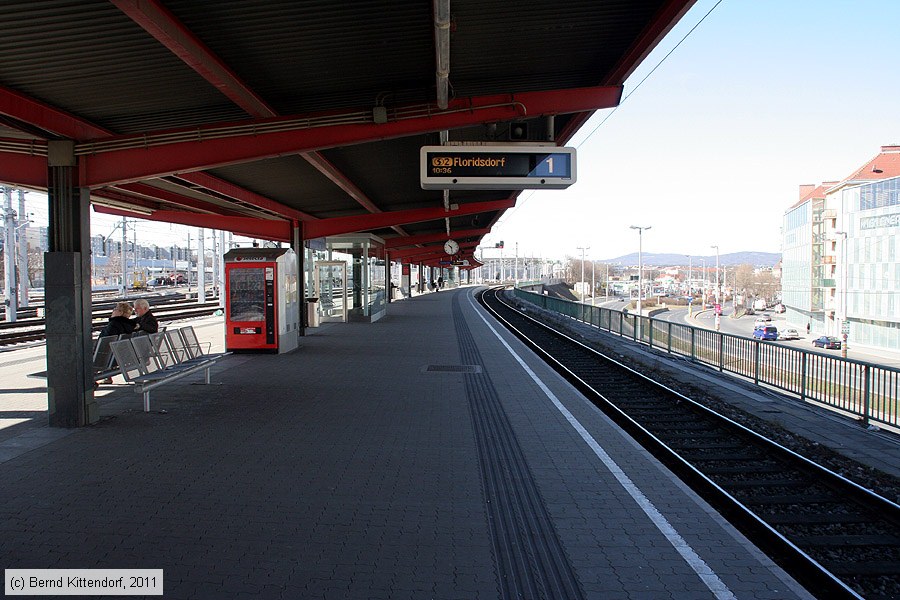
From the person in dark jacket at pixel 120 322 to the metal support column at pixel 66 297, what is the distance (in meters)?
2.03

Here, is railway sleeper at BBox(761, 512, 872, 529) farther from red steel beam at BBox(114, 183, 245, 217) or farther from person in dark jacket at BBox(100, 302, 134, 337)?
red steel beam at BBox(114, 183, 245, 217)

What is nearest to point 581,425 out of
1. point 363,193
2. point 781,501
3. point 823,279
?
point 781,501

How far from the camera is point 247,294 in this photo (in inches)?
569

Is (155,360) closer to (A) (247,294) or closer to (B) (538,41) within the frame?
(A) (247,294)

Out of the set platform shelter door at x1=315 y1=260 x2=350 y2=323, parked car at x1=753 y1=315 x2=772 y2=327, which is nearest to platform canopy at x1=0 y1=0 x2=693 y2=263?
platform shelter door at x1=315 y1=260 x2=350 y2=323

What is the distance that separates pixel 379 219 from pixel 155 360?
1252 cm

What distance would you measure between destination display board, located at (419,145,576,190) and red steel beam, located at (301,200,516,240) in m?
12.6

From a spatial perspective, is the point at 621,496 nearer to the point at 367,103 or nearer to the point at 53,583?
the point at 53,583

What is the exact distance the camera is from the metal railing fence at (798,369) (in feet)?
30.1

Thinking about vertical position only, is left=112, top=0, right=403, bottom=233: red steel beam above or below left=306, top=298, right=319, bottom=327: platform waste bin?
above

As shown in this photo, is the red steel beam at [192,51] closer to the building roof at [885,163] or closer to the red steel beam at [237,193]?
the red steel beam at [237,193]

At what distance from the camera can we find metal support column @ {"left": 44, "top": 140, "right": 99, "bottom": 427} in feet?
25.8

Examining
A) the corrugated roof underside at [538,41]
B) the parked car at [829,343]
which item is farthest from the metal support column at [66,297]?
the parked car at [829,343]

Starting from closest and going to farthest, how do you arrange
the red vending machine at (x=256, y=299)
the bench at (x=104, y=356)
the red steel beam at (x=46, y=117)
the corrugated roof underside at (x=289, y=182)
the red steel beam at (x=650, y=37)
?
the red steel beam at (x=650, y=37)
the red steel beam at (x=46, y=117)
the bench at (x=104, y=356)
the corrugated roof underside at (x=289, y=182)
the red vending machine at (x=256, y=299)
